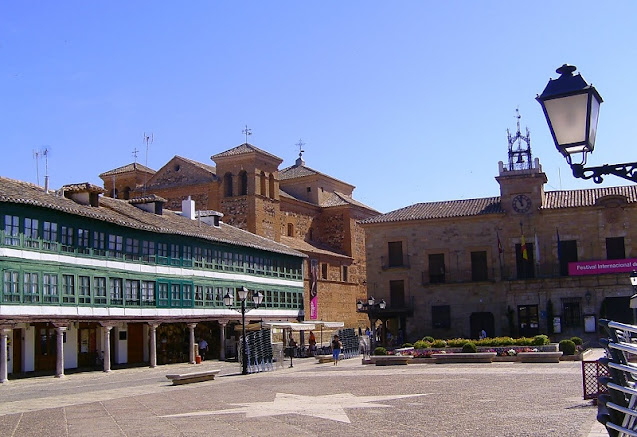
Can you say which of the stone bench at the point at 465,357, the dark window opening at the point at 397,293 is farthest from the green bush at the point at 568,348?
the dark window opening at the point at 397,293

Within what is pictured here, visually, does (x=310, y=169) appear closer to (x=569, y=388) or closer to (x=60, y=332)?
(x=60, y=332)

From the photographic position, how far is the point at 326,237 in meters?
68.0

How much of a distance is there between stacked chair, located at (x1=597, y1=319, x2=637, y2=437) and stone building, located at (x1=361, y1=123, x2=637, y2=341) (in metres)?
41.5

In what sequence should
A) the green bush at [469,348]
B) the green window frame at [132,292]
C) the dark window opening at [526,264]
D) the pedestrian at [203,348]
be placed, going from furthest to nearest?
the dark window opening at [526,264] < the pedestrian at [203,348] < the green window frame at [132,292] < the green bush at [469,348]

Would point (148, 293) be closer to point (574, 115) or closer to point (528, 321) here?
point (528, 321)

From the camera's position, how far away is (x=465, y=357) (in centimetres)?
2884

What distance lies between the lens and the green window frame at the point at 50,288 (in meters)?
30.1

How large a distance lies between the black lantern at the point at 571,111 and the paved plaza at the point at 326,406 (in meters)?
6.10

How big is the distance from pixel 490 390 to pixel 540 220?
32.0 meters

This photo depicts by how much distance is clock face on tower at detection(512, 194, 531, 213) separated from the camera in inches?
1896

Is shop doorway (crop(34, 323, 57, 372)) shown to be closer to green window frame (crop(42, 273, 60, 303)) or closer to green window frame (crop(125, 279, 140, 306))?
green window frame (crop(42, 273, 60, 303))

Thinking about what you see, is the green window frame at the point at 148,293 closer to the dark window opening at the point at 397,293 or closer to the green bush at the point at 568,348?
the dark window opening at the point at 397,293

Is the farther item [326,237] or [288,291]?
[326,237]


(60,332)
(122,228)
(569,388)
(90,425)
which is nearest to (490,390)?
(569,388)
